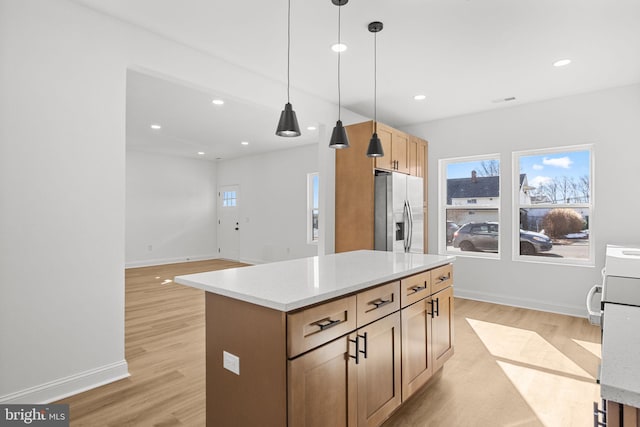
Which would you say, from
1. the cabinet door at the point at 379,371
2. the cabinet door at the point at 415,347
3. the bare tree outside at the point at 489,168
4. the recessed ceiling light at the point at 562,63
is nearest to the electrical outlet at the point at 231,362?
the cabinet door at the point at 379,371

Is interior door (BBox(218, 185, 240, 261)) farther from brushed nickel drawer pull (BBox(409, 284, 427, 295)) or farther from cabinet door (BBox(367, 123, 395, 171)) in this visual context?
brushed nickel drawer pull (BBox(409, 284, 427, 295))

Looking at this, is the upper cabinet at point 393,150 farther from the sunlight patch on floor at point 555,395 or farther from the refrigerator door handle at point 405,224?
the sunlight patch on floor at point 555,395

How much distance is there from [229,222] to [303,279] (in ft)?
24.2

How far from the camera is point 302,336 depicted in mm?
1378

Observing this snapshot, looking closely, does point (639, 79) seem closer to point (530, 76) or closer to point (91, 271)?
point (530, 76)

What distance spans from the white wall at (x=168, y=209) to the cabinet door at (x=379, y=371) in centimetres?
713

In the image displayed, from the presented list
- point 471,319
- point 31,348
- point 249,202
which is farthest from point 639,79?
point 249,202

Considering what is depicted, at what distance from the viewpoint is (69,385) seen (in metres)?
2.30

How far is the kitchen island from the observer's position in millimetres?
1354

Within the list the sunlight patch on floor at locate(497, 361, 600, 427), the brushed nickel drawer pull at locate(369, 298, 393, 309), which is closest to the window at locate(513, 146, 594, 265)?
the sunlight patch on floor at locate(497, 361, 600, 427)

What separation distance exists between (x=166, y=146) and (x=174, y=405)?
5.96 m

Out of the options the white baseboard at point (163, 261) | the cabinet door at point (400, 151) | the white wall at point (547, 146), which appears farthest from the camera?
the white baseboard at point (163, 261)

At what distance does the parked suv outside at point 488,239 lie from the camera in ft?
14.6

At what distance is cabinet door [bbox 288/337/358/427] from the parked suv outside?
3.93 m
